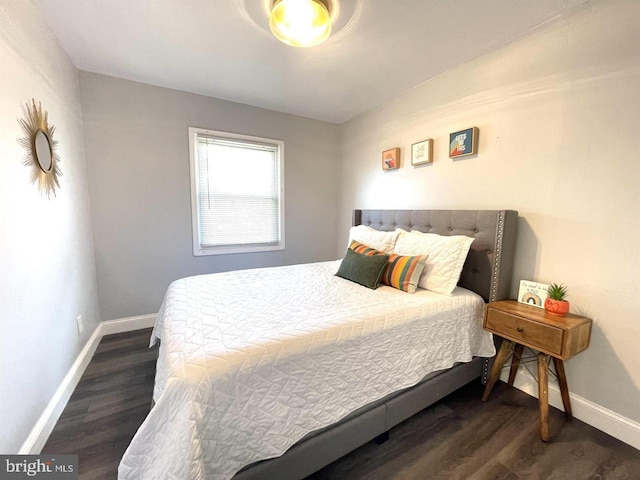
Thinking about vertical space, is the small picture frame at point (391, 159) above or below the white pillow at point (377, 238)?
above

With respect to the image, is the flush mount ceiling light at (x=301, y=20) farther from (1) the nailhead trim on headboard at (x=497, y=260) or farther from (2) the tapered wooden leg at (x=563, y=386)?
(2) the tapered wooden leg at (x=563, y=386)

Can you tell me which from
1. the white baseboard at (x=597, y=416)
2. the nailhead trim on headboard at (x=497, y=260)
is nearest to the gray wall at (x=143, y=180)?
the nailhead trim on headboard at (x=497, y=260)

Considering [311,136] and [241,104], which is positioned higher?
[241,104]

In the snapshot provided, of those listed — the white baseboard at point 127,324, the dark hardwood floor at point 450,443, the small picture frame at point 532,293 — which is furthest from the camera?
the white baseboard at point 127,324

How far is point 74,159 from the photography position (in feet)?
6.96

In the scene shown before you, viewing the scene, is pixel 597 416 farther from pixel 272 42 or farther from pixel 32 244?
pixel 32 244

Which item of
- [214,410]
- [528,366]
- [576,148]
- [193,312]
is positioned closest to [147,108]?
[193,312]

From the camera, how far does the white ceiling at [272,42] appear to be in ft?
5.12

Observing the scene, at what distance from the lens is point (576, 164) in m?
1.58

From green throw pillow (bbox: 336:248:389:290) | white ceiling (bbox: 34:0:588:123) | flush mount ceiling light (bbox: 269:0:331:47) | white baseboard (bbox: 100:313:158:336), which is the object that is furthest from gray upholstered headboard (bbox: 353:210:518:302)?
white baseboard (bbox: 100:313:158:336)

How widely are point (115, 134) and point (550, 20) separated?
11.6ft

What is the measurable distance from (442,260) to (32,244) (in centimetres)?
252

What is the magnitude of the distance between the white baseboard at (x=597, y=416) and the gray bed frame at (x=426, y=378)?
41cm

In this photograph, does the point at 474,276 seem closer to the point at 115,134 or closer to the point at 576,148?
the point at 576,148
